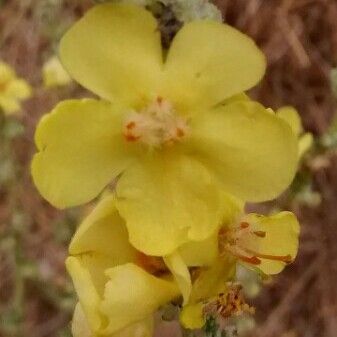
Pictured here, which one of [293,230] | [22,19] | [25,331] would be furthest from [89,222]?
[22,19]

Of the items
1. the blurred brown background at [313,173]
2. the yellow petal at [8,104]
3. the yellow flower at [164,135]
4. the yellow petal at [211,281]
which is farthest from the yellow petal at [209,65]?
the blurred brown background at [313,173]

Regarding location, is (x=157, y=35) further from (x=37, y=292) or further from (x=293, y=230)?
(x=37, y=292)

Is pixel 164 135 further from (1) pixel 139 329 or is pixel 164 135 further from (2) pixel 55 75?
(2) pixel 55 75

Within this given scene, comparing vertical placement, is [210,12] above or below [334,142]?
above

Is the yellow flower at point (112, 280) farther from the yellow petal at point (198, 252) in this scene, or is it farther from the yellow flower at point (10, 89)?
the yellow flower at point (10, 89)

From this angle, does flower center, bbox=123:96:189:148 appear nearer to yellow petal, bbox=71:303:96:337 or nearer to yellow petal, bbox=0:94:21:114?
yellow petal, bbox=71:303:96:337
